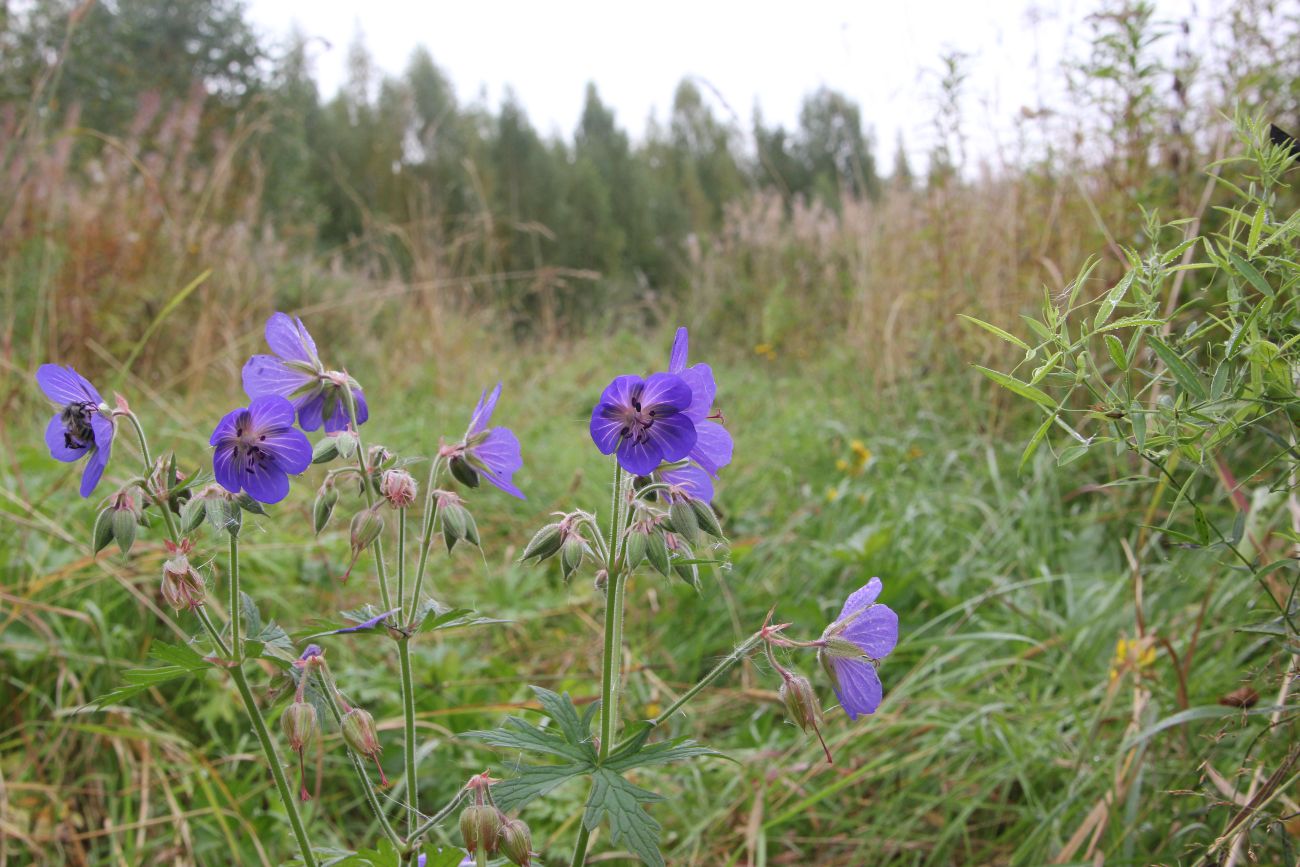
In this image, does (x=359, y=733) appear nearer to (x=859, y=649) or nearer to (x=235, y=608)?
(x=235, y=608)

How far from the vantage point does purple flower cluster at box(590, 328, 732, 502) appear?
0.81m

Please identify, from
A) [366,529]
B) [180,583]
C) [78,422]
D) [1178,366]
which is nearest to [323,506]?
[366,529]

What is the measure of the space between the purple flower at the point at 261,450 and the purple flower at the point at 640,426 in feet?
0.95

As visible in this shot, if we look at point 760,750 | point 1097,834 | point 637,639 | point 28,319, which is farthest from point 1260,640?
point 28,319

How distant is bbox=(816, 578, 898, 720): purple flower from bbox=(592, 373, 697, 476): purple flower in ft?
0.78

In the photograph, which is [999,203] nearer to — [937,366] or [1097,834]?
[937,366]

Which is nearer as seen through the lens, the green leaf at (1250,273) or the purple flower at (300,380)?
the green leaf at (1250,273)

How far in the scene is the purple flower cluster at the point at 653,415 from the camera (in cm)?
81

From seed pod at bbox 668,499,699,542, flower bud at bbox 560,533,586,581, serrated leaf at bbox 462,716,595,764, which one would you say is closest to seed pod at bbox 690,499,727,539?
seed pod at bbox 668,499,699,542

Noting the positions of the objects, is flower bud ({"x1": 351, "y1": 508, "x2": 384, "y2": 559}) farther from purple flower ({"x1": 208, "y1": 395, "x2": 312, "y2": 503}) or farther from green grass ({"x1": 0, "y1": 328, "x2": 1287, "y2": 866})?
green grass ({"x1": 0, "y1": 328, "x2": 1287, "y2": 866})

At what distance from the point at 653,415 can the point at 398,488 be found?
27 cm

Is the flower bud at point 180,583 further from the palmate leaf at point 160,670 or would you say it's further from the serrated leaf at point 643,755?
the serrated leaf at point 643,755

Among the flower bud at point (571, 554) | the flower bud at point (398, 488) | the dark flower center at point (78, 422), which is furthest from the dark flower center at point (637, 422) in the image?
the dark flower center at point (78, 422)

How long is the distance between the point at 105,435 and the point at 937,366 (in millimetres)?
3505
